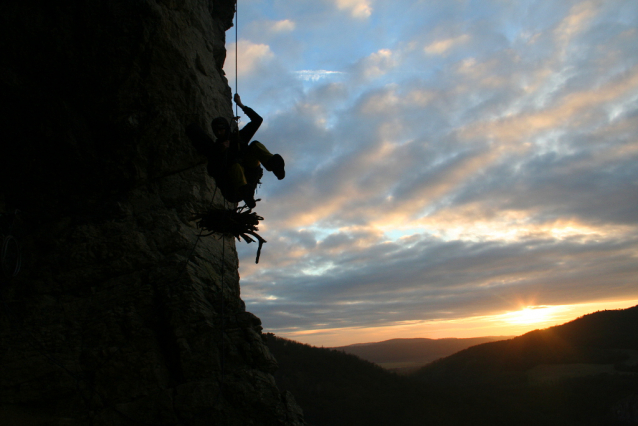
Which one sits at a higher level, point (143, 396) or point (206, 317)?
point (206, 317)

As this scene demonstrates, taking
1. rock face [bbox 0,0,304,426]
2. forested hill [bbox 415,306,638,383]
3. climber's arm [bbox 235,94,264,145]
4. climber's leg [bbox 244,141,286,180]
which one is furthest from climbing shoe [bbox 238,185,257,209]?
forested hill [bbox 415,306,638,383]

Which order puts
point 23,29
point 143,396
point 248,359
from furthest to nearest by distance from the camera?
point 23,29, point 248,359, point 143,396

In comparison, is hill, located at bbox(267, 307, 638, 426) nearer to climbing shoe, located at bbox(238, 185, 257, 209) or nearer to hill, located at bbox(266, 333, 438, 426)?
hill, located at bbox(266, 333, 438, 426)

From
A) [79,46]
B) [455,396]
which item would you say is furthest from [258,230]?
[455,396]

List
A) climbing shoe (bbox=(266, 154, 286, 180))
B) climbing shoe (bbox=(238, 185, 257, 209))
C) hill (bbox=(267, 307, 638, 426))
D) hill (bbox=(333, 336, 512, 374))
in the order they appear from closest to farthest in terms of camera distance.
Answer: climbing shoe (bbox=(266, 154, 286, 180))
climbing shoe (bbox=(238, 185, 257, 209))
hill (bbox=(267, 307, 638, 426))
hill (bbox=(333, 336, 512, 374))

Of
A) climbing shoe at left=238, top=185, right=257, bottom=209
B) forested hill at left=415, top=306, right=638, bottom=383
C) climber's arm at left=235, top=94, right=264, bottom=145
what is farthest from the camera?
forested hill at left=415, top=306, right=638, bottom=383

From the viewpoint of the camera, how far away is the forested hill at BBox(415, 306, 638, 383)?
50.9m

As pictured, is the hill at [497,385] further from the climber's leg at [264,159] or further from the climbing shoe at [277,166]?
the climbing shoe at [277,166]

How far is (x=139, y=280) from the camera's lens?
20.6 feet

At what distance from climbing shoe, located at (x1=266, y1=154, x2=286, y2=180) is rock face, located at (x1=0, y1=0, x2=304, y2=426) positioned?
167cm

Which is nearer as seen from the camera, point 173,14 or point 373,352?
point 173,14

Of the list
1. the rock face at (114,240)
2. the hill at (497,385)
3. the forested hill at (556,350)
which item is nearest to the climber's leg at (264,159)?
the rock face at (114,240)

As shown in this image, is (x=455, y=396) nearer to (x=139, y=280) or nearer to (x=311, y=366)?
(x=311, y=366)

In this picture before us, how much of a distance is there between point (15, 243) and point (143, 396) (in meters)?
3.32
